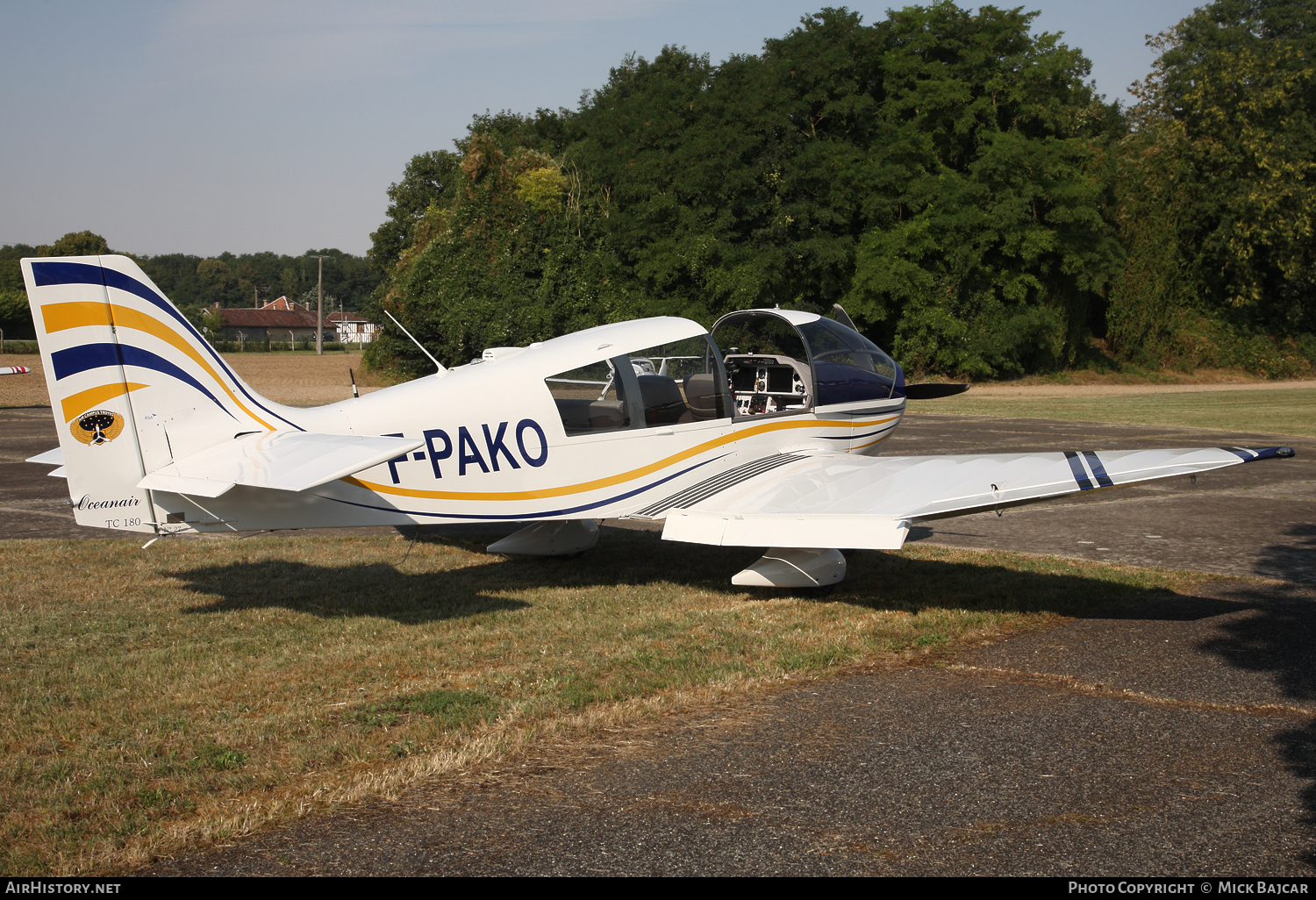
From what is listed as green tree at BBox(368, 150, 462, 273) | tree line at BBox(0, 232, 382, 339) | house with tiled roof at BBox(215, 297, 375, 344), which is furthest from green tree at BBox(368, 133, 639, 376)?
tree line at BBox(0, 232, 382, 339)

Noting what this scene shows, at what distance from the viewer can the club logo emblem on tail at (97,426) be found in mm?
6191

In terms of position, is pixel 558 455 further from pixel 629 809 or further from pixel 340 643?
pixel 629 809

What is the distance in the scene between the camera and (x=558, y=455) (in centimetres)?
757

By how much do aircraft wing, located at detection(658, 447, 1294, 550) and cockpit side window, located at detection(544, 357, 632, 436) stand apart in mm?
816

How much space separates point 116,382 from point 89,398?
0.64ft

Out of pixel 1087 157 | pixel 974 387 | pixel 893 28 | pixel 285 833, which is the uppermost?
pixel 893 28

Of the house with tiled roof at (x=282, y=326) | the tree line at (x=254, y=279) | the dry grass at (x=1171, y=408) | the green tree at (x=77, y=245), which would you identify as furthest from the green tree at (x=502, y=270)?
the tree line at (x=254, y=279)

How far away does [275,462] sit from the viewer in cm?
605

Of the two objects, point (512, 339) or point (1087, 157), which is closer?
point (512, 339)

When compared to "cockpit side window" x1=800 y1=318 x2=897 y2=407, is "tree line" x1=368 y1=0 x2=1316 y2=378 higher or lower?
higher

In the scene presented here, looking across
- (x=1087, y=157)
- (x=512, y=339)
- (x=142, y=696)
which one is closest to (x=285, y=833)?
(x=142, y=696)

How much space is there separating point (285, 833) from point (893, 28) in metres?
46.3

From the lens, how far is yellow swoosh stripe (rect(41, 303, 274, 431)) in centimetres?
611

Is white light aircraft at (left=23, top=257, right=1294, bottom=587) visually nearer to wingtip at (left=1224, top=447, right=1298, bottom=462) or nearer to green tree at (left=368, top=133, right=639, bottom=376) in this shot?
wingtip at (left=1224, top=447, right=1298, bottom=462)
